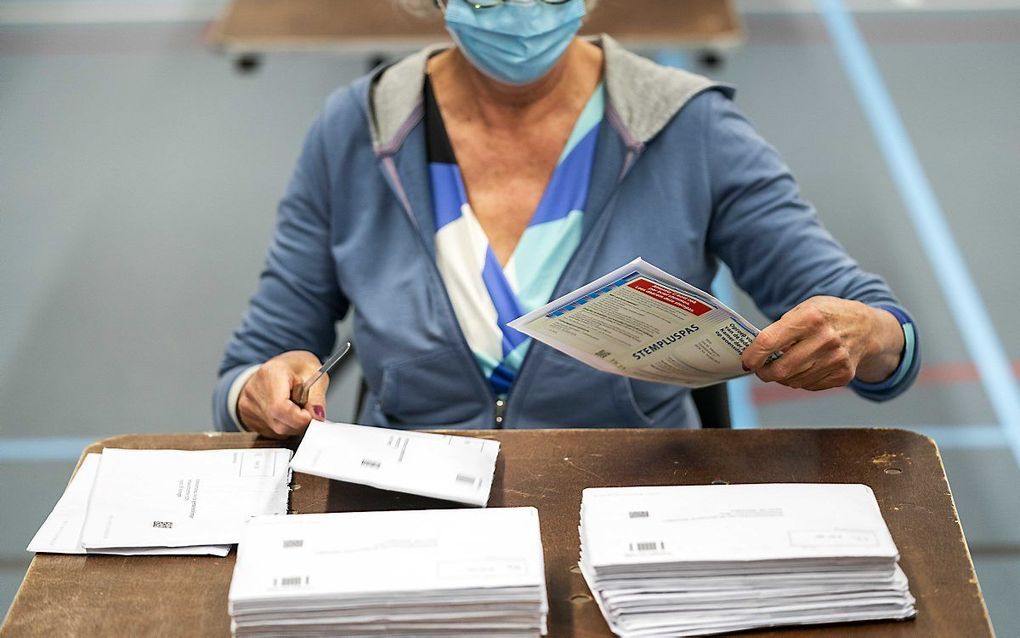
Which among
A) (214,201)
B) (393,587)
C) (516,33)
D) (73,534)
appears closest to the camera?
(393,587)

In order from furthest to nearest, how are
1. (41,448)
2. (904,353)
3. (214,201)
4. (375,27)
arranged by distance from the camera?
(375,27) < (214,201) < (41,448) < (904,353)

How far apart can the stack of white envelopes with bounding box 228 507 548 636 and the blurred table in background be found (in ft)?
12.1

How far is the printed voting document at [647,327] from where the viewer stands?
148 cm

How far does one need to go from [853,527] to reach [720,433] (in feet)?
1.16

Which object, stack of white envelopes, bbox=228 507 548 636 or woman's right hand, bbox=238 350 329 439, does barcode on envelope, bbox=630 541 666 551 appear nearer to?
stack of white envelopes, bbox=228 507 548 636

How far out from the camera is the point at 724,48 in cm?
500

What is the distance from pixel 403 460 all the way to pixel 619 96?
0.81 meters

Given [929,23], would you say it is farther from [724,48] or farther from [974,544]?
[974,544]

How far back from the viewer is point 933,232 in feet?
12.9

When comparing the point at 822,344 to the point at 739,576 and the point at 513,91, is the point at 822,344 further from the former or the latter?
the point at 513,91

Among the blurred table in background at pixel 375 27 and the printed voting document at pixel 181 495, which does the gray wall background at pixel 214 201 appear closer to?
the blurred table in background at pixel 375 27

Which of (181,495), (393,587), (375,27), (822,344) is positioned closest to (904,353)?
(822,344)

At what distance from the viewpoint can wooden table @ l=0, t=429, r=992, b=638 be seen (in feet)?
4.38

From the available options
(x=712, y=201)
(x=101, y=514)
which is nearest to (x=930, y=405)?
(x=712, y=201)
